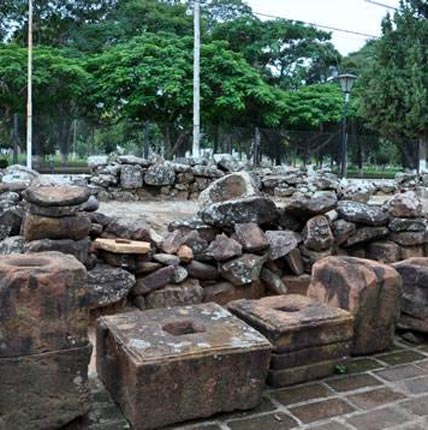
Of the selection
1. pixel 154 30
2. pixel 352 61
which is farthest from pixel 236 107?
pixel 352 61

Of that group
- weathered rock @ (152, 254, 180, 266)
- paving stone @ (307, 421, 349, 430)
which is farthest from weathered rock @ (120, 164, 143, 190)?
paving stone @ (307, 421, 349, 430)

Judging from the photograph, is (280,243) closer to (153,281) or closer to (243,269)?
(243,269)

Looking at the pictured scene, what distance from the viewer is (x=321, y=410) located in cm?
209

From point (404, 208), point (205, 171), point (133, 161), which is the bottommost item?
point (404, 208)

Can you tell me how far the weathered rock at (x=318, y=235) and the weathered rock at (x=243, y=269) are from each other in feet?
1.61

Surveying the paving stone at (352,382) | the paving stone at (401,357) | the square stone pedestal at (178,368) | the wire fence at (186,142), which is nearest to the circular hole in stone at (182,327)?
the square stone pedestal at (178,368)

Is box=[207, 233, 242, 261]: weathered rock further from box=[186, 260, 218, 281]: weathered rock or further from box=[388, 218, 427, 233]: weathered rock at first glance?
box=[388, 218, 427, 233]: weathered rock

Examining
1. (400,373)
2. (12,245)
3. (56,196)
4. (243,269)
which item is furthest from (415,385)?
(12,245)

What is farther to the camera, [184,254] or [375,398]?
[184,254]

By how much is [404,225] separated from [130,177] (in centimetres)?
604

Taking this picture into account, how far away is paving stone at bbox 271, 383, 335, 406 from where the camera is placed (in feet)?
7.14

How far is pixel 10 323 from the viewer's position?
1717 mm

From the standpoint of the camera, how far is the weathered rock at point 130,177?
9.22 m

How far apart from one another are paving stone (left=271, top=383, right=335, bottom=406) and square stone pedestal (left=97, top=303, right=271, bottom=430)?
173 mm
